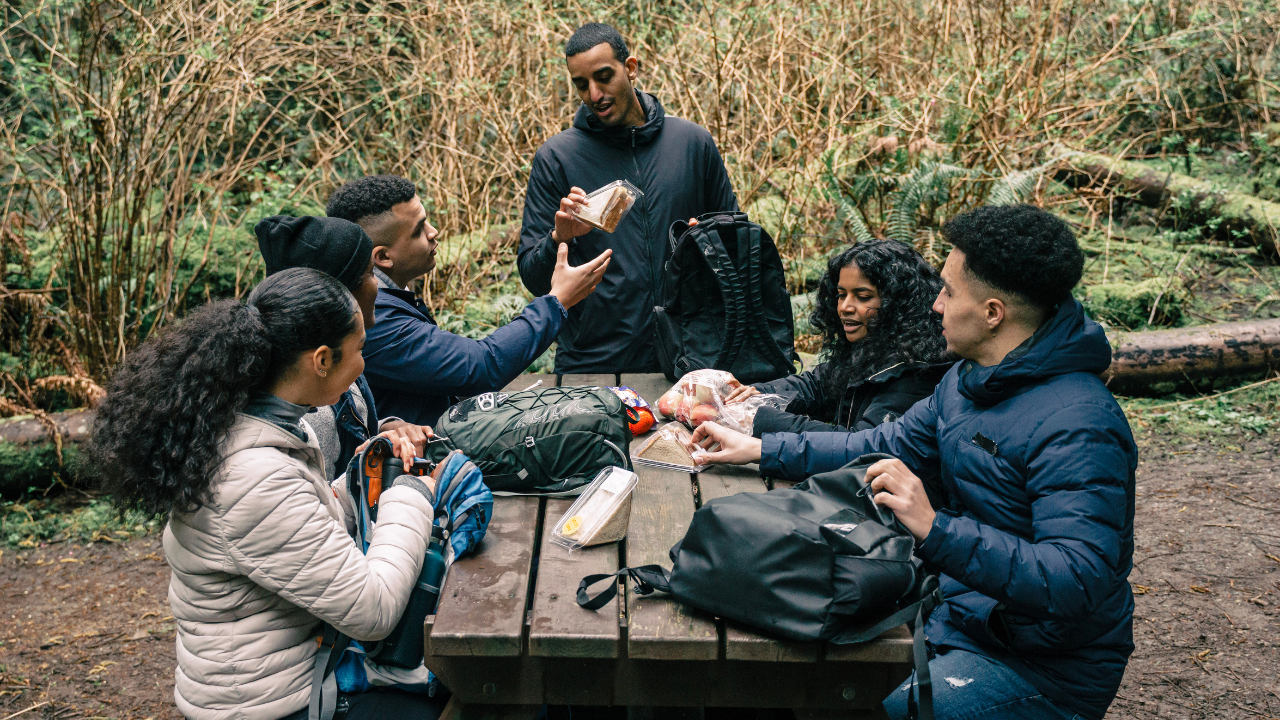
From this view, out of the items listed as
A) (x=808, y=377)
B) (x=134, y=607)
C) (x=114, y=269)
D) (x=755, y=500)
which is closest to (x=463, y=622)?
(x=755, y=500)

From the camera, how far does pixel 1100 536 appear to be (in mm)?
1833

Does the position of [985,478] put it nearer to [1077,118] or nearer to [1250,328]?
[1250,328]

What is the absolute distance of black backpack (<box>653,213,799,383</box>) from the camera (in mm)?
3277

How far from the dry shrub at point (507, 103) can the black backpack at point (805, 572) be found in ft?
13.9

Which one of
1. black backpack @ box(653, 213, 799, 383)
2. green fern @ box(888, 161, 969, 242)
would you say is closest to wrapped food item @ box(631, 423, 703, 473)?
black backpack @ box(653, 213, 799, 383)

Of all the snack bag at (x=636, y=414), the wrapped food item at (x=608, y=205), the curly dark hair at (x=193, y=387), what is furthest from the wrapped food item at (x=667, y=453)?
the curly dark hair at (x=193, y=387)

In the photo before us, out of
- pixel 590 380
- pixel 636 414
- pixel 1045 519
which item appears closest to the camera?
pixel 1045 519

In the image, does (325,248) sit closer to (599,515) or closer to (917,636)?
(599,515)

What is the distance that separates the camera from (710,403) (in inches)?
117

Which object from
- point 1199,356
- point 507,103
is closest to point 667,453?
point 1199,356

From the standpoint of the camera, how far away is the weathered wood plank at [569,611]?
1834 mm

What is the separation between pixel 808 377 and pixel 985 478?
3.83 feet

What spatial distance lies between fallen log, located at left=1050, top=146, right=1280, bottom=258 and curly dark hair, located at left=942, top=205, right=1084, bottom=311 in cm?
436

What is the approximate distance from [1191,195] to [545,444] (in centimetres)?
627
